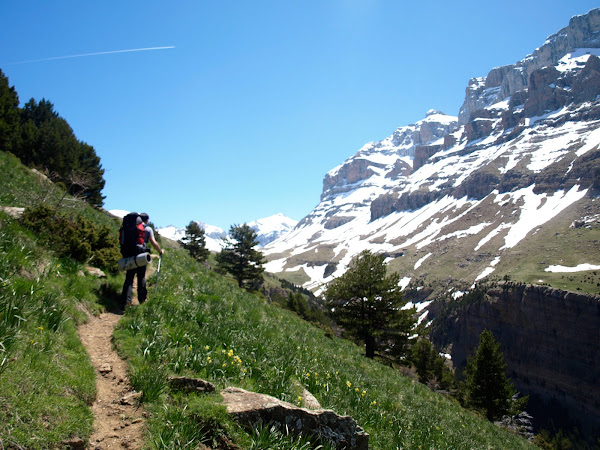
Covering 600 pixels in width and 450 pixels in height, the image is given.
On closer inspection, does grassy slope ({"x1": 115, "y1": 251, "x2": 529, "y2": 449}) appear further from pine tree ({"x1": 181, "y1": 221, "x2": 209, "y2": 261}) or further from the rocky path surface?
pine tree ({"x1": 181, "y1": 221, "x2": 209, "y2": 261})

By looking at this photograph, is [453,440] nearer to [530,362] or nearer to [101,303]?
[101,303]

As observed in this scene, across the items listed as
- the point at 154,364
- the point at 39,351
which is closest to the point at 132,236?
the point at 154,364

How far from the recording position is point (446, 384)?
65.1 meters

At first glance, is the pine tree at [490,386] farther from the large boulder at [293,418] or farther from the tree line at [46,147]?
the tree line at [46,147]

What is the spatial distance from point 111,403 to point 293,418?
2.71m

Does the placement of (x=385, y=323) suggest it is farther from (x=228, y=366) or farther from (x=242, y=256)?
(x=242, y=256)

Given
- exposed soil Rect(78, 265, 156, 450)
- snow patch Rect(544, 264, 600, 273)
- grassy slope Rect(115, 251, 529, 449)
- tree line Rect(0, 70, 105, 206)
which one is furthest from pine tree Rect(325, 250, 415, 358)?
snow patch Rect(544, 264, 600, 273)

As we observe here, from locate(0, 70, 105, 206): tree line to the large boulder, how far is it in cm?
3069

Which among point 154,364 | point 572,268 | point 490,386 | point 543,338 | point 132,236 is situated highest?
point 572,268

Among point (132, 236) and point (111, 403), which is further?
point (132, 236)

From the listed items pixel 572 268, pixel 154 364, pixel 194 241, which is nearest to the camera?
pixel 154 364

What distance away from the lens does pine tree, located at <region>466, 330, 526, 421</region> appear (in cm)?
3447

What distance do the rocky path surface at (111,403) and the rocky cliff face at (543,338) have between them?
150 m

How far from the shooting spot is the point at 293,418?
4.81 meters
